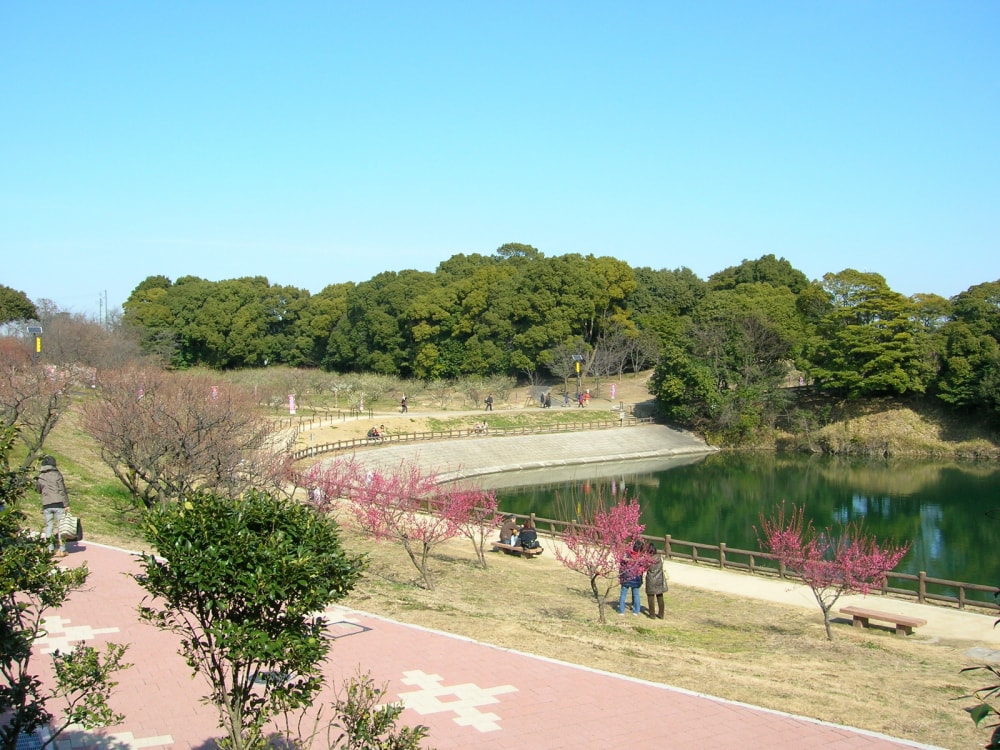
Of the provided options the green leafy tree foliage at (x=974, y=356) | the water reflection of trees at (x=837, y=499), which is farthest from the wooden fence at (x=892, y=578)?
the green leafy tree foliage at (x=974, y=356)

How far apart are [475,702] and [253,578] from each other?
15.0ft

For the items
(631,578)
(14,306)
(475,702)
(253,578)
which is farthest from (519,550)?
(14,306)

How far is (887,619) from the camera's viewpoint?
15344 mm

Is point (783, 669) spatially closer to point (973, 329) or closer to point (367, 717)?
point (367, 717)

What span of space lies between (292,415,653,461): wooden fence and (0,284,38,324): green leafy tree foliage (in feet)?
98.4

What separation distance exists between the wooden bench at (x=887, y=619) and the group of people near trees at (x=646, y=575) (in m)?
3.58

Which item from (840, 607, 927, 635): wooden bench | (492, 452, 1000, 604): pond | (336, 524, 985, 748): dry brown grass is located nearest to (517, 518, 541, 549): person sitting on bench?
(336, 524, 985, 748): dry brown grass

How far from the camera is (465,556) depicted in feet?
71.8

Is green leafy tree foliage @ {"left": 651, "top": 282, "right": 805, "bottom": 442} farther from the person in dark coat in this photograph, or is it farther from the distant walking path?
the person in dark coat

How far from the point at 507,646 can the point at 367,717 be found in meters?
5.82

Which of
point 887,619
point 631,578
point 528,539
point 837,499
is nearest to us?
point 887,619

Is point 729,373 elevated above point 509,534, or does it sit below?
above

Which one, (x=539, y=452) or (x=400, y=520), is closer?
(x=400, y=520)

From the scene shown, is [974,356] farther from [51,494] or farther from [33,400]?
[51,494]
